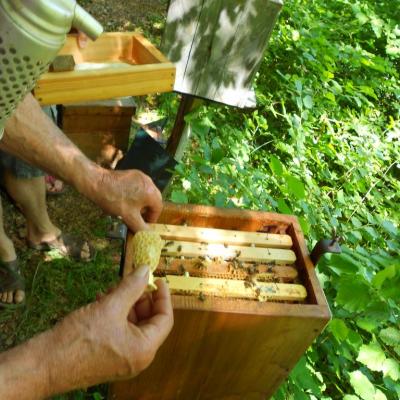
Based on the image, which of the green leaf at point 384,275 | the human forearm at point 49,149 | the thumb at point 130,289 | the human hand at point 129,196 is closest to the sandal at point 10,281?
the human forearm at point 49,149

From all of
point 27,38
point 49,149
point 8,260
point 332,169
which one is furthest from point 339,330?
point 332,169

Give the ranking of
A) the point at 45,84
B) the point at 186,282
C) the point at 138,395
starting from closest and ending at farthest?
the point at 186,282
the point at 138,395
the point at 45,84

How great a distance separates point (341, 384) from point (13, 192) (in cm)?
255

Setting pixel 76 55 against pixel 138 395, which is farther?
pixel 76 55

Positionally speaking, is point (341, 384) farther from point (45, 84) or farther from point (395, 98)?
point (395, 98)

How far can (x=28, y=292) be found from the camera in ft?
9.45

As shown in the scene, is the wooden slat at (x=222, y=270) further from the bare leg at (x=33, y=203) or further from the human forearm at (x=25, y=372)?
the bare leg at (x=33, y=203)

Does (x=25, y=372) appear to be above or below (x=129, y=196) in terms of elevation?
below

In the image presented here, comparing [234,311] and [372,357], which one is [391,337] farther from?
[234,311]

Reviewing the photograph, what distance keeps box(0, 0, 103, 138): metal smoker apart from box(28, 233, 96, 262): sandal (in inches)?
102

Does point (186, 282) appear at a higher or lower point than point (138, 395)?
higher

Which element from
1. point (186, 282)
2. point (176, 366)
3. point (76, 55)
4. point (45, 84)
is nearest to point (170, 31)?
point (76, 55)

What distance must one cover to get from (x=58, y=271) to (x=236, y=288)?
6.38 feet

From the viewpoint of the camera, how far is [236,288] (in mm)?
1568
